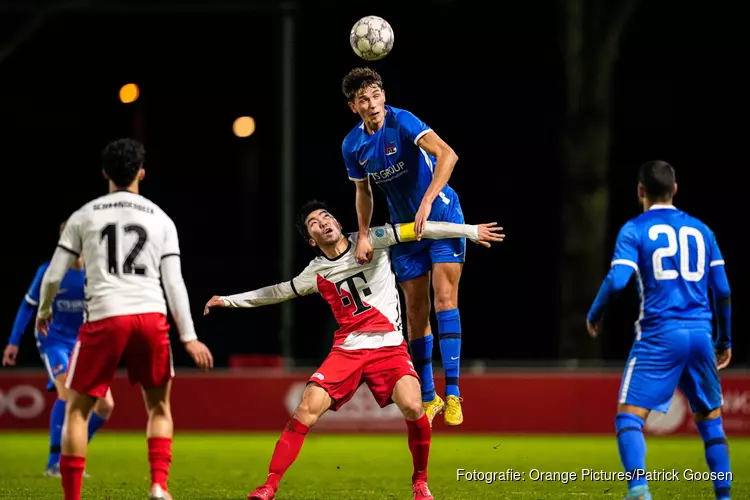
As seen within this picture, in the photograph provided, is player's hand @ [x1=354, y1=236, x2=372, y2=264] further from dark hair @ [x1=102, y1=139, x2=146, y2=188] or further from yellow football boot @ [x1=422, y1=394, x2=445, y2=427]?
dark hair @ [x1=102, y1=139, x2=146, y2=188]

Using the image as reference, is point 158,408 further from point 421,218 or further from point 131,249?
point 421,218

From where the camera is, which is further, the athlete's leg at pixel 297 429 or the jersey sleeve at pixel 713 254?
the athlete's leg at pixel 297 429

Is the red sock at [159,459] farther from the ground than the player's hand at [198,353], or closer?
closer

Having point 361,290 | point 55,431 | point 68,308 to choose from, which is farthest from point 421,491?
point 68,308

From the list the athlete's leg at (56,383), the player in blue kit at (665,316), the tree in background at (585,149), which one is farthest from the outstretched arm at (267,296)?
the tree in background at (585,149)

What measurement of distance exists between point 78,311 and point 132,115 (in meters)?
15.6

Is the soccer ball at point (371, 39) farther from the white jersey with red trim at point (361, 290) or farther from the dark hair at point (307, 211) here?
the white jersey with red trim at point (361, 290)

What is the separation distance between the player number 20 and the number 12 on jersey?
3.01m

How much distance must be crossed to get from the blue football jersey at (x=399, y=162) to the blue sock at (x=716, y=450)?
241 centimetres

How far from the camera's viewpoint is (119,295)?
673 cm

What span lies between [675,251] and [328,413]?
10164mm

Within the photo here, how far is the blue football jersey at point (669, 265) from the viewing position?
23.0ft

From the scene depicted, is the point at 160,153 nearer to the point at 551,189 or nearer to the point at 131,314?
the point at 551,189

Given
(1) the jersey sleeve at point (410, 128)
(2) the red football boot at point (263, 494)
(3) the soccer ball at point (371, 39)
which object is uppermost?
(3) the soccer ball at point (371, 39)
